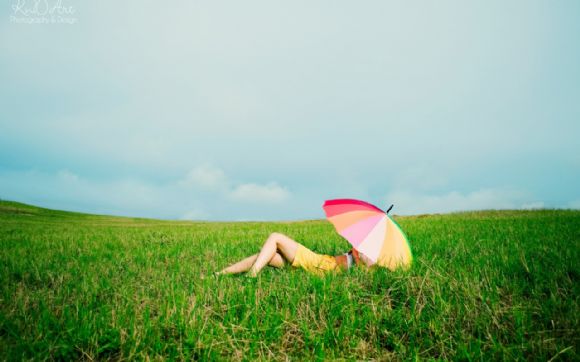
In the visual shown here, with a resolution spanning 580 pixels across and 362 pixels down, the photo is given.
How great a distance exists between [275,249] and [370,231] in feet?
5.39

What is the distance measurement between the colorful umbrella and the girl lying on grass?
386 mm

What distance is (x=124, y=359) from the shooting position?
268cm

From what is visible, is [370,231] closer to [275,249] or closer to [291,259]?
[291,259]

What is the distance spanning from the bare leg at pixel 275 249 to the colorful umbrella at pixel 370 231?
34.6 inches

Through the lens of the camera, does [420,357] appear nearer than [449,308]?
Yes

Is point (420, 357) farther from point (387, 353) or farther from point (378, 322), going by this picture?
point (378, 322)

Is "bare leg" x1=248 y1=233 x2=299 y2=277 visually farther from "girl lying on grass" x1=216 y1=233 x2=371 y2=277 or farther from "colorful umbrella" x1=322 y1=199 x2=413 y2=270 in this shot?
"colorful umbrella" x1=322 y1=199 x2=413 y2=270

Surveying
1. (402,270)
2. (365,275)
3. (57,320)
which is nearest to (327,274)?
(365,275)

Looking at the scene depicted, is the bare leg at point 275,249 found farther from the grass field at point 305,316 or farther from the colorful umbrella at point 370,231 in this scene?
the colorful umbrella at point 370,231

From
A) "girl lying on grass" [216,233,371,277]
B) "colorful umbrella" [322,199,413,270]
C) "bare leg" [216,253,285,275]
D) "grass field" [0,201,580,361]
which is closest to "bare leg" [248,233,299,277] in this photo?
"girl lying on grass" [216,233,371,277]

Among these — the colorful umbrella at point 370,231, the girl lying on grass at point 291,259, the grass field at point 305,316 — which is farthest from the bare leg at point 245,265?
the colorful umbrella at point 370,231

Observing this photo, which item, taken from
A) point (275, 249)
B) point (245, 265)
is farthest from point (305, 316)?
point (245, 265)

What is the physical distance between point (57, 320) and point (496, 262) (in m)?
6.50

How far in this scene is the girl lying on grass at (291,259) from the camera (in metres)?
5.20
